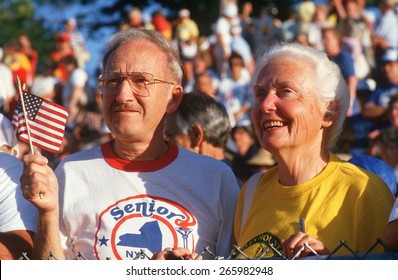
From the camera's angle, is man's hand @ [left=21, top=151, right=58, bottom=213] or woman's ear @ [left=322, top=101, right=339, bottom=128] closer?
man's hand @ [left=21, top=151, right=58, bottom=213]

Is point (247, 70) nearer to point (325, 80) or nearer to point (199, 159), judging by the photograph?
point (199, 159)

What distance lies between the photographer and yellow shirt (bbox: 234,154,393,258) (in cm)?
354

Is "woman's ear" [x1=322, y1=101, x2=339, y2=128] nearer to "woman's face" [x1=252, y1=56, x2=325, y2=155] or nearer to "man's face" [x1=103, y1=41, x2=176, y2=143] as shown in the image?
"woman's face" [x1=252, y1=56, x2=325, y2=155]

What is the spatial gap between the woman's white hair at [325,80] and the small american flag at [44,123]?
884mm

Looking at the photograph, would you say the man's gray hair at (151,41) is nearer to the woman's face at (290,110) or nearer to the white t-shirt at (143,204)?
the white t-shirt at (143,204)

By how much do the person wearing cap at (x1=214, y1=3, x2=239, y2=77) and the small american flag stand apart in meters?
10.7

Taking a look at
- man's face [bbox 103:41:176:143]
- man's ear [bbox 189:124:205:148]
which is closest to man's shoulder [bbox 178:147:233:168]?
man's face [bbox 103:41:176:143]

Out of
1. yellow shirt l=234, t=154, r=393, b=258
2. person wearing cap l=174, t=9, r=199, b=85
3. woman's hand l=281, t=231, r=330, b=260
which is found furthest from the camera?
person wearing cap l=174, t=9, r=199, b=85

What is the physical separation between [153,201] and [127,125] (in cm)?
36

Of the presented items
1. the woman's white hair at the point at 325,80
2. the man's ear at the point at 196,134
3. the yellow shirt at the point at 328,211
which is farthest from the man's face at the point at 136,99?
the man's ear at the point at 196,134

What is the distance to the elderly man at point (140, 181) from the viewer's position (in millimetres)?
3963

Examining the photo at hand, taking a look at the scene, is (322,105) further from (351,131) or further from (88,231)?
(351,131)
